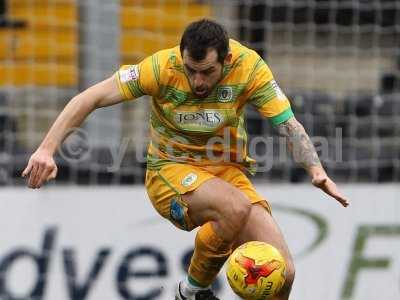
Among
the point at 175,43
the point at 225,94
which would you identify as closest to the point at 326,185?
the point at 225,94

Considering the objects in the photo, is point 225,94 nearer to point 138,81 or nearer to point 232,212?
point 138,81

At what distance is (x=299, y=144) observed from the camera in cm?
610


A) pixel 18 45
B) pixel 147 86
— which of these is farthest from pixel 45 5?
pixel 147 86

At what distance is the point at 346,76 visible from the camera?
29.1 ft

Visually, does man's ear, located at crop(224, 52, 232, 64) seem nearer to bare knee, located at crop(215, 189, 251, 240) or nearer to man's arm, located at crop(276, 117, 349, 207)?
man's arm, located at crop(276, 117, 349, 207)

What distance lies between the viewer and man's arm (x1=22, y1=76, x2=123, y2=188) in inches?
222

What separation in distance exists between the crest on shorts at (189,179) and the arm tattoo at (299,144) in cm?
52

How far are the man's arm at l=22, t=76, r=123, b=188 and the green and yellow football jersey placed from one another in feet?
0.25

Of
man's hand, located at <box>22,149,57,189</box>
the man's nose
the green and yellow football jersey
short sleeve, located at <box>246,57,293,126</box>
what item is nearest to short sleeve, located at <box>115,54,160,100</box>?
the green and yellow football jersey

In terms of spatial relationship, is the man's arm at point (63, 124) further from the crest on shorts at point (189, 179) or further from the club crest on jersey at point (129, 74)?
the crest on shorts at point (189, 179)

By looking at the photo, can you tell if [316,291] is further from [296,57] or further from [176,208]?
[176,208]

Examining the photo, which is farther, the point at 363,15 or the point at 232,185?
the point at 363,15

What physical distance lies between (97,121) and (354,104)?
6.18 feet

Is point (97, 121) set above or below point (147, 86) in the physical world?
below
